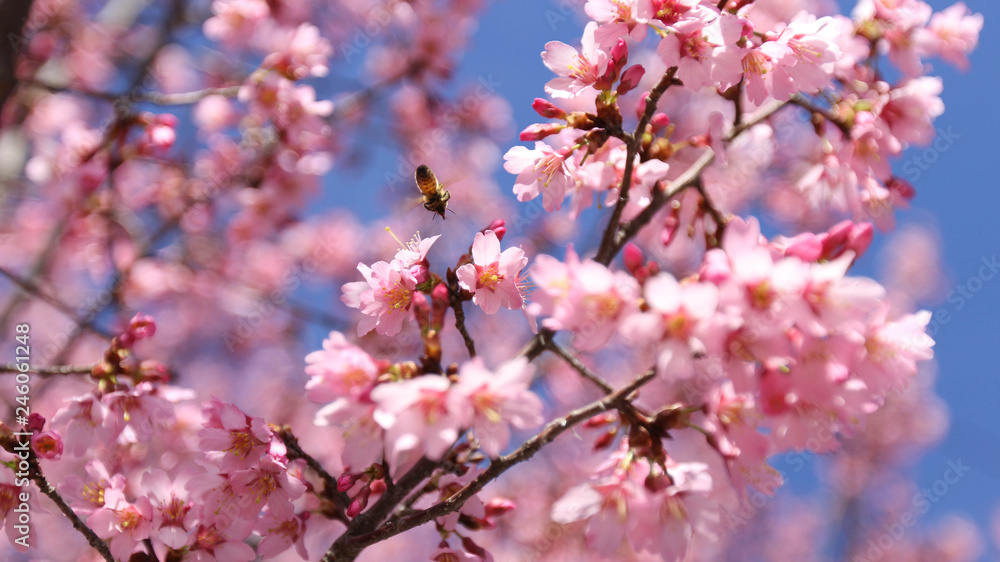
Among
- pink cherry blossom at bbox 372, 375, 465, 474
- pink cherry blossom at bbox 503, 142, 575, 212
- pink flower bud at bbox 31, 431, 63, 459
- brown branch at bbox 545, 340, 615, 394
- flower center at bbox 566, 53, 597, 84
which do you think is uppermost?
flower center at bbox 566, 53, 597, 84

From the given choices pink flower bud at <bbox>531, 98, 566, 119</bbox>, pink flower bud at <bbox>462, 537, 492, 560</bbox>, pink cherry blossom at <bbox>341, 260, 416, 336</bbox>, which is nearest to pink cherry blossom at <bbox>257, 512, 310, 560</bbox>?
pink flower bud at <bbox>462, 537, 492, 560</bbox>

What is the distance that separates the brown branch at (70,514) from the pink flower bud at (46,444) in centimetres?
5

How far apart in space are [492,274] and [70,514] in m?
1.19

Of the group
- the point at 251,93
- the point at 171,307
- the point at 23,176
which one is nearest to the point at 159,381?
the point at 251,93

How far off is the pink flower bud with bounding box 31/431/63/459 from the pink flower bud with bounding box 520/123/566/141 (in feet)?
5.06

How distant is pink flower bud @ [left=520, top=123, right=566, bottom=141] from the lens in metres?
1.74

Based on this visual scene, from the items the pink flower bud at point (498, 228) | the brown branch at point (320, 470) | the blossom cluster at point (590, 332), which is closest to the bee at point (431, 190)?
the blossom cluster at point (590, 332)

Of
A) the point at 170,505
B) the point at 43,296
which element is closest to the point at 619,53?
the point at 170,505

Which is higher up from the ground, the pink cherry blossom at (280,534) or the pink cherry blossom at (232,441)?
the pink cherry blossom at (232,441)

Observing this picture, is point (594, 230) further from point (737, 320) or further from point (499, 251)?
point (737, 320)

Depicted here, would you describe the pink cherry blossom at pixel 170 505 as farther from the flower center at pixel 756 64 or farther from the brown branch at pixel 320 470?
the flower center at pixel 756 64

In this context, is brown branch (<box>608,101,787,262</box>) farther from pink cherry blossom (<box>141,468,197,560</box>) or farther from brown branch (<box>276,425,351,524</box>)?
pink cherry blossom (<box>141,468,197,560</box>)

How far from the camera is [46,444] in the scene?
1.62 m

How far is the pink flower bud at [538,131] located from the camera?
174 cm
